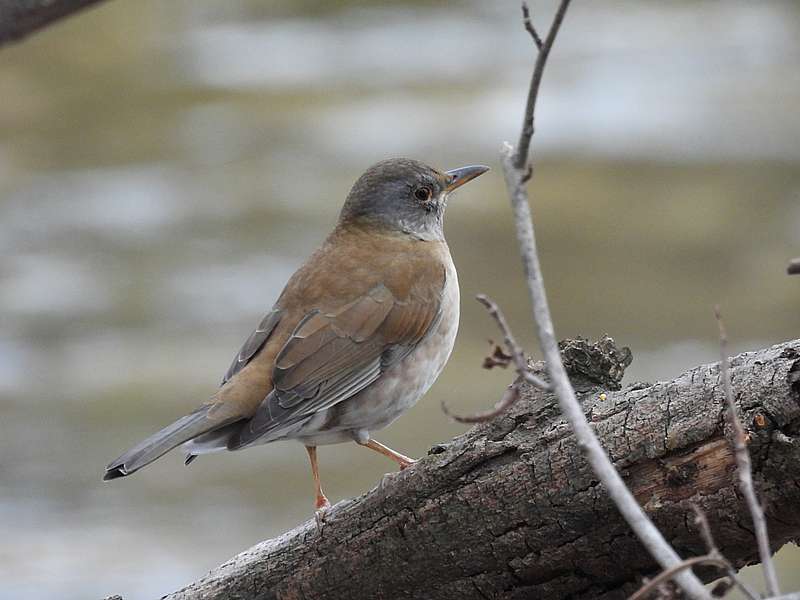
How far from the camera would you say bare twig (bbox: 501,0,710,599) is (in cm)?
318

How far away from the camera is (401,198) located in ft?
22.7

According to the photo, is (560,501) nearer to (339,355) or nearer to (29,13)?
(339,355)

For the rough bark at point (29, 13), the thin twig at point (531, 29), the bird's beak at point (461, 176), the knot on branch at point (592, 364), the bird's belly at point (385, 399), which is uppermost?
the bird's beak at point (461, 176)

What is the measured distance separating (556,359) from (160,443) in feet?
7.57

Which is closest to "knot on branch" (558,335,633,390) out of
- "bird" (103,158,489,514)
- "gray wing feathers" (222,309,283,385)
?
"bird" (103,158,489,514)

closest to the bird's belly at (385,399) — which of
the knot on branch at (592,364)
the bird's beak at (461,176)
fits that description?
the bird's beak at (461,176)

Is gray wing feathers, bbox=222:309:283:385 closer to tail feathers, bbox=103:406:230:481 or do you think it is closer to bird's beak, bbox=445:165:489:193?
tail feathers, bbox=103:406:230:481

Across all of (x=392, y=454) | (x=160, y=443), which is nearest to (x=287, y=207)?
(x=392, y=454)

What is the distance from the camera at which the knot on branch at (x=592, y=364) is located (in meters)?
4.57

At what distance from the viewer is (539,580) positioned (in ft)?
14.6

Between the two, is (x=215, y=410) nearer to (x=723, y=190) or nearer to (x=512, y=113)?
(x=723, y=190)

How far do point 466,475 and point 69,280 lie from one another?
11964 millimetres

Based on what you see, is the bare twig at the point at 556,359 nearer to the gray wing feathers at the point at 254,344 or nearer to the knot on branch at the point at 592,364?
the knot on branch at the point at 592,364

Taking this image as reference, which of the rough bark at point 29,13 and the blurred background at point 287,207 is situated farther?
the blurred background at point 287,207
